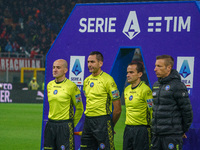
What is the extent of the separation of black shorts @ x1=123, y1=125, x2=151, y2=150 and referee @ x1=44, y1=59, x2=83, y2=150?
3.07 feet

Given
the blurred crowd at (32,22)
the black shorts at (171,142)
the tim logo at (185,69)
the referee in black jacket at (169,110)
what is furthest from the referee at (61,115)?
the blurred crowd at (32,22)

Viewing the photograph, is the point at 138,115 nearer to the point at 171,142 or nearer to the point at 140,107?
the point at 140,107

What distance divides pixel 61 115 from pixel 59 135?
32 cm

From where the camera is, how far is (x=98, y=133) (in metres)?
6.49

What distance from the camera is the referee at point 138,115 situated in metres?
6.35

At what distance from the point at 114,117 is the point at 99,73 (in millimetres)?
774

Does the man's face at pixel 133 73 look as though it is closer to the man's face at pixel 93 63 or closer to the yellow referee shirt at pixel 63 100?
the man's face at pixel 93 63

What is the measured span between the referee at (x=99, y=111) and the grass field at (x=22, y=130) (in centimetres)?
341

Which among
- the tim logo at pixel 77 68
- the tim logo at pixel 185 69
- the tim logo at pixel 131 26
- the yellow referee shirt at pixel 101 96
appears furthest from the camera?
the tim logo at pixel 77 68

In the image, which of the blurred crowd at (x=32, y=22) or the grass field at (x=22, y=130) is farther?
the blurred crowd at (x=32, y=22)

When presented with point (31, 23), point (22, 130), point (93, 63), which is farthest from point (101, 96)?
point (31, 23)

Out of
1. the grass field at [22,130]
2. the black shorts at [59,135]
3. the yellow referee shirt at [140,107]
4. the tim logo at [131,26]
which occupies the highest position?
the tim logo at [131,26]

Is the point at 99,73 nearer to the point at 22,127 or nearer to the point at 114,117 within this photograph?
the point at 114,117

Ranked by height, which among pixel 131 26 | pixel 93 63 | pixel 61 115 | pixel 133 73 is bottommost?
pixel 61 115
